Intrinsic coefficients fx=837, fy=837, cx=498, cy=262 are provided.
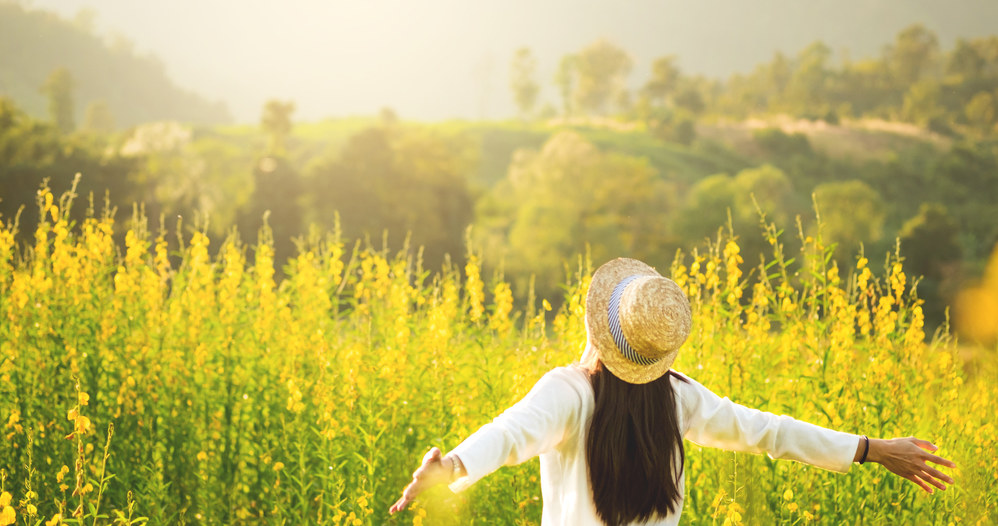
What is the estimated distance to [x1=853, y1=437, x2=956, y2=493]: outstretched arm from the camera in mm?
2256

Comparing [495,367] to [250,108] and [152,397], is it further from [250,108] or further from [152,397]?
[250,108]

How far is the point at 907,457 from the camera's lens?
7.41ft

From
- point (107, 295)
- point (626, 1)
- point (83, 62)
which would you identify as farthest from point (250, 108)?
point (107, 295)

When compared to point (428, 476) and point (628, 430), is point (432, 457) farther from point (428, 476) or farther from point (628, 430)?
point (628, 430)

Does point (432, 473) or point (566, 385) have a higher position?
point (566, 385)

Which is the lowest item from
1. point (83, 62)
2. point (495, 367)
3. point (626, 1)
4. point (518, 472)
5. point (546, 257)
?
point (546, 257)

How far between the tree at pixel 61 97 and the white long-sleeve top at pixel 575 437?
52.1m

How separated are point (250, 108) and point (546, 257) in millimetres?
102834

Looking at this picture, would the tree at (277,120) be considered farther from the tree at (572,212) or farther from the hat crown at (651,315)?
the hat crown at (651,315)

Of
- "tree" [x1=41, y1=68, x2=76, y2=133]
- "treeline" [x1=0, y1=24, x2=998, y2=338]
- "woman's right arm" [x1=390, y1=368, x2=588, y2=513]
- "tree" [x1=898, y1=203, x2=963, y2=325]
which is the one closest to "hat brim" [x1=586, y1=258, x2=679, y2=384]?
"woman's right arm" [x1=390, y1=368, x2=588, y2=513]

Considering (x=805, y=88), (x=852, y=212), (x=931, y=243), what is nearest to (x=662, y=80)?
(x=805, y=88)

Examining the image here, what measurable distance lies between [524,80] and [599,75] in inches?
247

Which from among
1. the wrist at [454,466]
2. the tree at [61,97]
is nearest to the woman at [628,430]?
the wrist at [454,466]

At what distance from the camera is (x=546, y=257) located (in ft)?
113
